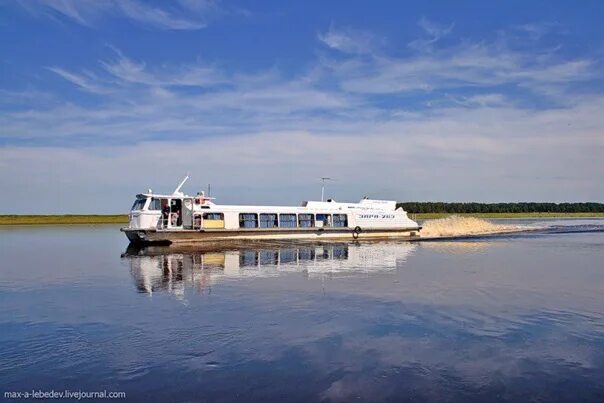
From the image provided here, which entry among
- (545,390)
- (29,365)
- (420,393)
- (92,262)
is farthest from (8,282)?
(545,390)

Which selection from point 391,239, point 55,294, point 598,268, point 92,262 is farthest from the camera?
point 391,239

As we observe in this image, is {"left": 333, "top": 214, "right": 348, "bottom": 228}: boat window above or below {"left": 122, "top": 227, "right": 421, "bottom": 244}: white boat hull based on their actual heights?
above

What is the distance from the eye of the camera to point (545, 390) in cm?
1000

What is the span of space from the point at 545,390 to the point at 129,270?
23311 millimetres

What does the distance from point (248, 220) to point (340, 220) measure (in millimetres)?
10053

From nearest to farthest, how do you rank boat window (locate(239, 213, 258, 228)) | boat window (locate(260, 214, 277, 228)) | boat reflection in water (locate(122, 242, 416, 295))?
1. boat reflection in water (locate(122, 242, 416, 295))
2. boat window (locate(239, 213, 258, 228))
3. boat window (locate(260, 214, 277, 228))

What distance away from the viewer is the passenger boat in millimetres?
43844

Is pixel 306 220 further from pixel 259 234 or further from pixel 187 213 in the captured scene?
pixel 187 213

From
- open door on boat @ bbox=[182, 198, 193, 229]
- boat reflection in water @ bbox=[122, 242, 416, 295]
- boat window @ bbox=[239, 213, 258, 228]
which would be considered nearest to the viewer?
boat reflection in water @ bbox=[122, 242, 416, 295]

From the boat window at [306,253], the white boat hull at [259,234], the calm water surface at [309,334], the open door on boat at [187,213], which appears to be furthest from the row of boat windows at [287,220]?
the calm water surface at [309,334]

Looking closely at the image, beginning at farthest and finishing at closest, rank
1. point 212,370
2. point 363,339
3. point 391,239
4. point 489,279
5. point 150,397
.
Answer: point 391,239 < point 489,279 < point 363,339 < point 212,370 < point 150,397

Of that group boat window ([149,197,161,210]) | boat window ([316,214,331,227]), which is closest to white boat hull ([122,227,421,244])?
boat window ([316,214,331,227])

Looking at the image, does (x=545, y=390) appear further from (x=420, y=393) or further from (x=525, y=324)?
(x=525, y=324)

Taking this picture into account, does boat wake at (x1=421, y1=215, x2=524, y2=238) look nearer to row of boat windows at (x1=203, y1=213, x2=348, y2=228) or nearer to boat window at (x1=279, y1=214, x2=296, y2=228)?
row of boat windows at (x1=203, y1=213, x2=348, y2=228)
